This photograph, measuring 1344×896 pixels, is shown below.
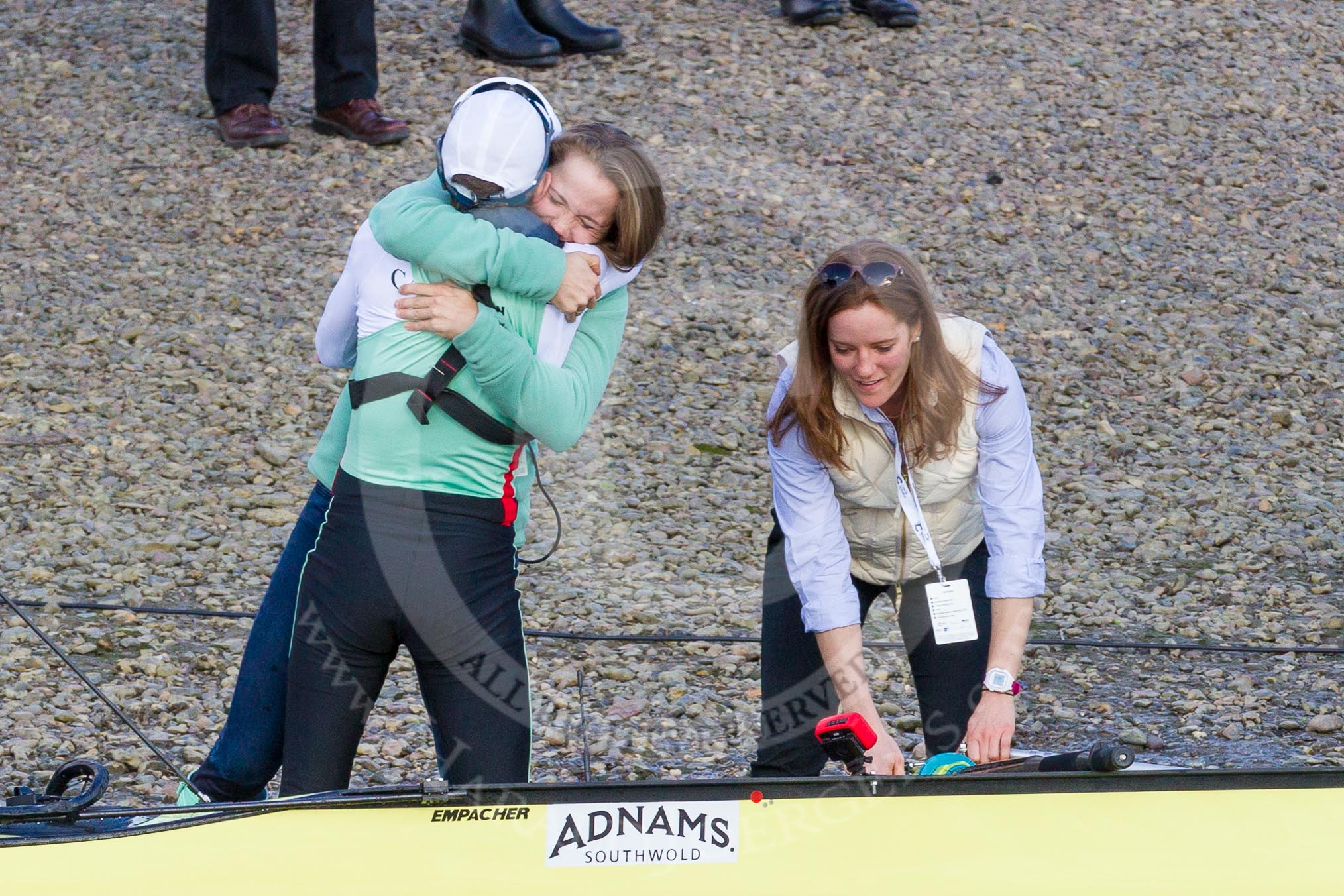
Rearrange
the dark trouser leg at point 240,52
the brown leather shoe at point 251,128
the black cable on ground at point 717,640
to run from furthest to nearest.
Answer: the brown leather shoe at point 251,128, the dark trouser leg at point 240,52, the black cable on ground at point 717,640

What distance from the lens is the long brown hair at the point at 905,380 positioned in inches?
94.9

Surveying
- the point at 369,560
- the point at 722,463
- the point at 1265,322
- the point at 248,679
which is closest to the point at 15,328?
the point at 722,463

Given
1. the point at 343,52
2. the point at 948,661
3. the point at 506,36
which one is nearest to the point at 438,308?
the point at 948,661

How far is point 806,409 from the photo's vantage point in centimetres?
249

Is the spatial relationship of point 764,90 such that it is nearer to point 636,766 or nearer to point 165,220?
point 165,220

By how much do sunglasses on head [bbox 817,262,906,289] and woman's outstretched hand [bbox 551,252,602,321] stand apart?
46 cm

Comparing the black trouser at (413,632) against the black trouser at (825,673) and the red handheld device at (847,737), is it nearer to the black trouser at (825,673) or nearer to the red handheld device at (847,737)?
the red handheld device at (847,737)

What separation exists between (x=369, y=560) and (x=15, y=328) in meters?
5.00

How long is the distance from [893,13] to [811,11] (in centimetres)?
56

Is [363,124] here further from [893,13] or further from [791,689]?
[791,689]

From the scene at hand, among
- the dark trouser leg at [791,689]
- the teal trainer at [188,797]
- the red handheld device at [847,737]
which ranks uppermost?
the red handheld device at [847,737]

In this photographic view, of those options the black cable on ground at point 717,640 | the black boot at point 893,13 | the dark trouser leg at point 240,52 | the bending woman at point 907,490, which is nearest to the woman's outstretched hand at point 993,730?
the bending woman at point 907,490

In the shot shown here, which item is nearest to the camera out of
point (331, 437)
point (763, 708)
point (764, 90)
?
point (331, 437)

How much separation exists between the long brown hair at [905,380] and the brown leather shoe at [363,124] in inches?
222
